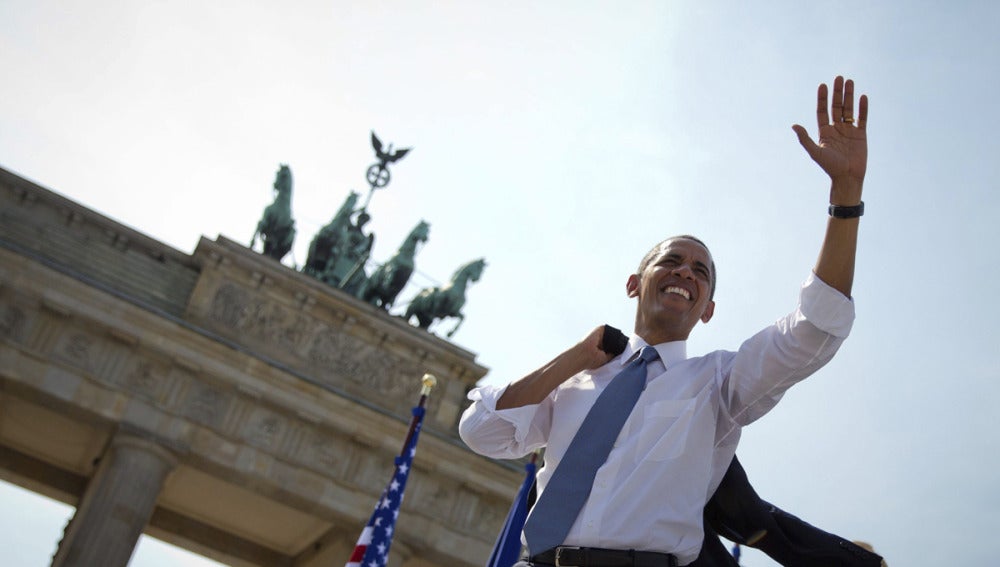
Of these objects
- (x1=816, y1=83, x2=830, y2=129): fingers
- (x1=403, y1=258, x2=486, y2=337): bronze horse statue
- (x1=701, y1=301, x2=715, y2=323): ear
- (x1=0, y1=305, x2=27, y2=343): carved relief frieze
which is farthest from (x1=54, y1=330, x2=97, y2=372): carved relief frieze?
(x1=816, y1=83, x2=830, y2=129): fingers

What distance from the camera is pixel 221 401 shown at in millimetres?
22906

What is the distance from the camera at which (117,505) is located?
67.8 ft

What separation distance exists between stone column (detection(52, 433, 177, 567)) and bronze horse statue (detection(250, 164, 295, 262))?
22.3 feet

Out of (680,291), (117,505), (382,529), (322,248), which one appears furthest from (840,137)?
(322,248)

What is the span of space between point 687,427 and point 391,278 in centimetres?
2455

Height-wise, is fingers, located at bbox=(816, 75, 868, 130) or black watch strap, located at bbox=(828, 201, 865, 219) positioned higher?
fingers, located at bbox=(816, 75, 868, 130)


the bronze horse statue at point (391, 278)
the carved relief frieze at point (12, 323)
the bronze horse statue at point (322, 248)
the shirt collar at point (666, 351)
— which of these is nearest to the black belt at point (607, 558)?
the shirt collar at point (666, 351)

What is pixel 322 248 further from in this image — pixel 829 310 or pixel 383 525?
pixel 829 310

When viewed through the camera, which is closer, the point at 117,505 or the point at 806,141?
the point at 806,141

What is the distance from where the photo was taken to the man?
2797mm

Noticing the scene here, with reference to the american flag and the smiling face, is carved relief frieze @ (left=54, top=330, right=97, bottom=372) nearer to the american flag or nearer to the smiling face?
the american flag

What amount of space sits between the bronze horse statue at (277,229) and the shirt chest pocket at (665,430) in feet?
80.1

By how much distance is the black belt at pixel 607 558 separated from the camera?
2.73 m

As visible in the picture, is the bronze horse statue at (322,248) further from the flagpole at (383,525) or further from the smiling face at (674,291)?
the smiling face at (674,291)
